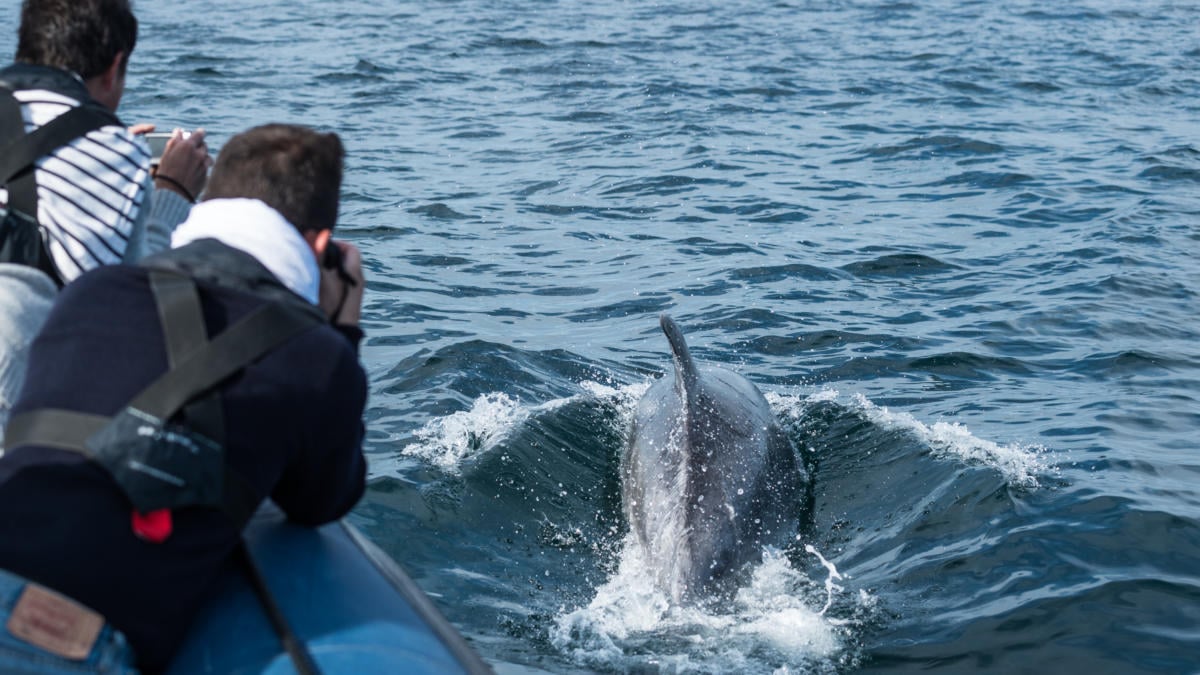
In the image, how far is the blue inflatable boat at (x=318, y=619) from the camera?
3.17m

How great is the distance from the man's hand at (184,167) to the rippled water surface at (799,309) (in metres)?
2.66

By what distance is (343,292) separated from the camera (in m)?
3.69

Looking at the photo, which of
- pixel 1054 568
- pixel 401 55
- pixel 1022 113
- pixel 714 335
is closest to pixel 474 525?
pixel 1054 568

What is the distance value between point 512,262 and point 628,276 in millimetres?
1146

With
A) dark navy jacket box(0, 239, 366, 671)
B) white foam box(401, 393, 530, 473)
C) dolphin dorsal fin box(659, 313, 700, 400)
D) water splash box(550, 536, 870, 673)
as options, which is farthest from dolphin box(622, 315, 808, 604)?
dark navy jacket box(0, 239, 366, 671)

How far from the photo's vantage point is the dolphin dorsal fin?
7.80 metres

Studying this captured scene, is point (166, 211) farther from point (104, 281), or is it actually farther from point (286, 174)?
point (104, 281)

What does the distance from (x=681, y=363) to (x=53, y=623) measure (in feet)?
17.4

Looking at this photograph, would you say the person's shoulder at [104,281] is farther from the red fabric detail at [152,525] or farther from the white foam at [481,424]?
the white foam at [481,424]

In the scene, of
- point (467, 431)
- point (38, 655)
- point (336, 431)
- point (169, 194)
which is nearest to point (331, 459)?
point (336, 431)

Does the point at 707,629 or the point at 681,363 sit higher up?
the point at 681,363

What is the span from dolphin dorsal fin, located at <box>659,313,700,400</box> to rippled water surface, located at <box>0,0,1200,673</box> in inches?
29.5

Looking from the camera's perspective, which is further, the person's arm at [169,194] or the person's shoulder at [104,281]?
the person's arm at [169,194]

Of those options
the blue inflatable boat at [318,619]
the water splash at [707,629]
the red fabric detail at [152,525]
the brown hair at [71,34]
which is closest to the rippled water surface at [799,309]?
the water splash at [707,629]
